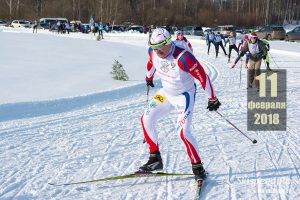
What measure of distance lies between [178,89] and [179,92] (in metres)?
0.04

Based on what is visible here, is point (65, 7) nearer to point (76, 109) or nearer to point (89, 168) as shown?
point (76, 109)

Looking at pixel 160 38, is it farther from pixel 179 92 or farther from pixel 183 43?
pixel 183 43

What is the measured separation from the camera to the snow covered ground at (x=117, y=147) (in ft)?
→ 15.1

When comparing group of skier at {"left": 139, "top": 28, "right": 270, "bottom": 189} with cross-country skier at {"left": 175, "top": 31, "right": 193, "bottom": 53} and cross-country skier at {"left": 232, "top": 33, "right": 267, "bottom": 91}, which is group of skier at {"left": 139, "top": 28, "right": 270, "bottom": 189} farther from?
cross-country skier at {"left": 232, "top": 33, "right": 267, "bottom": 91}

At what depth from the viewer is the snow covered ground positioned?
181 inches

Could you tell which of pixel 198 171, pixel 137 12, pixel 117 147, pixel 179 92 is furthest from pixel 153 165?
pixel 137 12

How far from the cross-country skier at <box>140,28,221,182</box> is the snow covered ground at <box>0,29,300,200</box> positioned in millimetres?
497

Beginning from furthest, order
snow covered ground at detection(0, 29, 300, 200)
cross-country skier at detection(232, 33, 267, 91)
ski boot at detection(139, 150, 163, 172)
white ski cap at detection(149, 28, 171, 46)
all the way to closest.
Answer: cross-country skier at detection(232, 33, 267, 91), ski boot at detection(139, 150, 163, 172), snow covered ground at detection(0, 29, 300, 200), white ski cap at detection(149, 28, 171, 46)

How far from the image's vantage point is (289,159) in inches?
225

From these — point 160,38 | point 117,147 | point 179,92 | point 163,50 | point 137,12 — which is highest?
point 137,12

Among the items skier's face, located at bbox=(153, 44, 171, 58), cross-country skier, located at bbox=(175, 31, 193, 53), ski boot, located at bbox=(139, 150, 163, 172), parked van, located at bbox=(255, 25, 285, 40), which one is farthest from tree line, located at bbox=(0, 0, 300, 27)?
skier's face, located at bbox=(153, 44, 171, 58)

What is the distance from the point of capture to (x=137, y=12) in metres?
64.4

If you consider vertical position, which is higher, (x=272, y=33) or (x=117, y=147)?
(x=272, y=33)

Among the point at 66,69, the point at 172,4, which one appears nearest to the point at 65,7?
the point at 172,4
